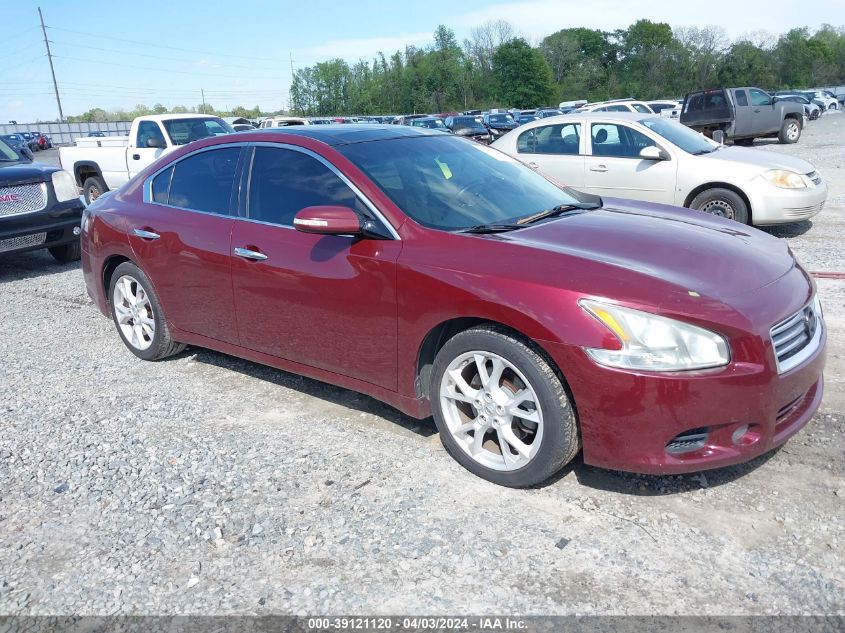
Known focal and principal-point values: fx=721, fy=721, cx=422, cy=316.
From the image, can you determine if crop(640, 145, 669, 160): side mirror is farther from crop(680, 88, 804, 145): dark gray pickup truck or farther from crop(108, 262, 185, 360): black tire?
crop(680, 88, 804, 145): dark gray pickup truck

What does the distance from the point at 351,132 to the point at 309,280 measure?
107 cm

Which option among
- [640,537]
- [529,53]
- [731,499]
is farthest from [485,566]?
[529,53]

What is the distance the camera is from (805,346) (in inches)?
127

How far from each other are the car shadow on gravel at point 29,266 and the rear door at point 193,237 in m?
4.97

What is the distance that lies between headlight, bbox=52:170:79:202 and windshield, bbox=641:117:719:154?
7421 mm

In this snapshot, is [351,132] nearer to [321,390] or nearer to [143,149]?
[321,390]

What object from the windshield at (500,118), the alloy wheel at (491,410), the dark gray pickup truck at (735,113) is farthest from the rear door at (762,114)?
the alloy wheel at (491,410)

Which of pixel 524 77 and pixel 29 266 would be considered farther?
pixel 524 77

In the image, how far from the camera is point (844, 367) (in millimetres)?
4570

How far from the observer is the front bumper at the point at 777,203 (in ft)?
27.4

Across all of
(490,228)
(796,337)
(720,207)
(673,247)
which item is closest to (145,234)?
(490,228)

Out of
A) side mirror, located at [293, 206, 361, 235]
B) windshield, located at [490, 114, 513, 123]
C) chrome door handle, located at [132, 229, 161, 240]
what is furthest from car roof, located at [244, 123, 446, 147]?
windshield, located at [490, 114, 513, 123]

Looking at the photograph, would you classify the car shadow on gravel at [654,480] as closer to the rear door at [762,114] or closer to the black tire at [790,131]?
the rear door at [762,114]

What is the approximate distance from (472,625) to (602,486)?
3.69 ft
